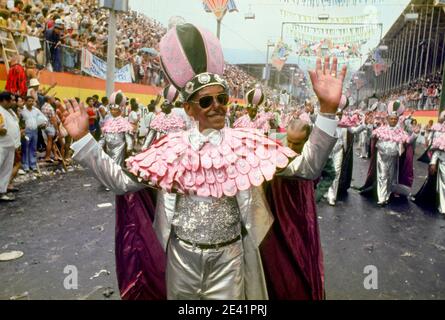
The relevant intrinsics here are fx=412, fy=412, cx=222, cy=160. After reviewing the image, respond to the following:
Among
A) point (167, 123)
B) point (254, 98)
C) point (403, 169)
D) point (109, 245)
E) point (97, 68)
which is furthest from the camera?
point (97, 68)

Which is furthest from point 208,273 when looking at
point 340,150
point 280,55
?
point 280,55

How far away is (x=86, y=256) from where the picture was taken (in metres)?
4.77

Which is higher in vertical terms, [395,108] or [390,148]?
[395,108]

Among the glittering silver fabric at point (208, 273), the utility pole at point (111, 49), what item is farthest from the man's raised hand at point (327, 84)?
the utility pole at point (111, 49)

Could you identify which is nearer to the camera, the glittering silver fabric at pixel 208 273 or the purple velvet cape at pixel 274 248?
the glittering silver fabric at pixel 208 273

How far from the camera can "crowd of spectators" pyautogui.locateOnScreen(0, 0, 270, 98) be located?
11203 millimetres

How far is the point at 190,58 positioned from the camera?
2.21m

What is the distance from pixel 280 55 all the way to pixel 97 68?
28.2 ft

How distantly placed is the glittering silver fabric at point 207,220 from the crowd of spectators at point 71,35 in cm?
1004

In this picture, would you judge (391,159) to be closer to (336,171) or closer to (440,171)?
(440,171)

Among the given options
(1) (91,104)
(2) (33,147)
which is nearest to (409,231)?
(2) (33,147)

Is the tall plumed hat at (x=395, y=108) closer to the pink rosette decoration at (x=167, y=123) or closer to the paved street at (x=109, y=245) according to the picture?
the paved street at (x=109, y=245)

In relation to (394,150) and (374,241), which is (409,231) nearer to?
(374,241)

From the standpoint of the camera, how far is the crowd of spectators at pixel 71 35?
11203 mm
